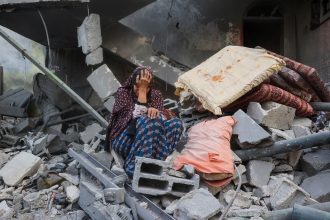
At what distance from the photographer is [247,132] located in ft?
15.5

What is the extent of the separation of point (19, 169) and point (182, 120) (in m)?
2.25

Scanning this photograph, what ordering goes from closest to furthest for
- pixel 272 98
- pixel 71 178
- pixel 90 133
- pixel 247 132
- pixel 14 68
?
1. pixel 247 132
2. pixel 272 98
3. pixel 71 178
4. pixel 90 133
5. pixel 14 68

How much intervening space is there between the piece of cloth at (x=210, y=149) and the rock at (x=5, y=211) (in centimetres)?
193

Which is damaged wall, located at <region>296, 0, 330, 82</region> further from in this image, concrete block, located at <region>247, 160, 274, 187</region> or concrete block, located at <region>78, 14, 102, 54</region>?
concrete block, located at <region>247, 160, 274, 187</region>

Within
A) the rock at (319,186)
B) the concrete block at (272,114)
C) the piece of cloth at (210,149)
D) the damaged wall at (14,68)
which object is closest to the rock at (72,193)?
the piece of cloth at (210,149)

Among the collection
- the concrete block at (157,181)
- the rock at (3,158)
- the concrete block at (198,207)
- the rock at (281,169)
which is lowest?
the rock at (3,158)

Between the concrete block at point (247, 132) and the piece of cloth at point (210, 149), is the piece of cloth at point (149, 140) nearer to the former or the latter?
the piece of cloth at point (210, 149)

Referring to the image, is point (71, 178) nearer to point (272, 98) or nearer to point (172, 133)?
point (172, 133)

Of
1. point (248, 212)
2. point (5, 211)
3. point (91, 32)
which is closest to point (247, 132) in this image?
point (248, 212)

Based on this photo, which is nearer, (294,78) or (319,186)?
(319,186)

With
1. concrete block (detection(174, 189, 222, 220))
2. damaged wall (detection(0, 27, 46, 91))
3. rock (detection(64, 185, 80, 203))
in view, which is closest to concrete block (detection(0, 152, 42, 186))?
rock (detection(64, 185, 80, 203))

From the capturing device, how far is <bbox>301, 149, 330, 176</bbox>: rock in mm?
4684

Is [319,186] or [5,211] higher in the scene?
[319,186]

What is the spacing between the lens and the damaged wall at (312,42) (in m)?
9.16
